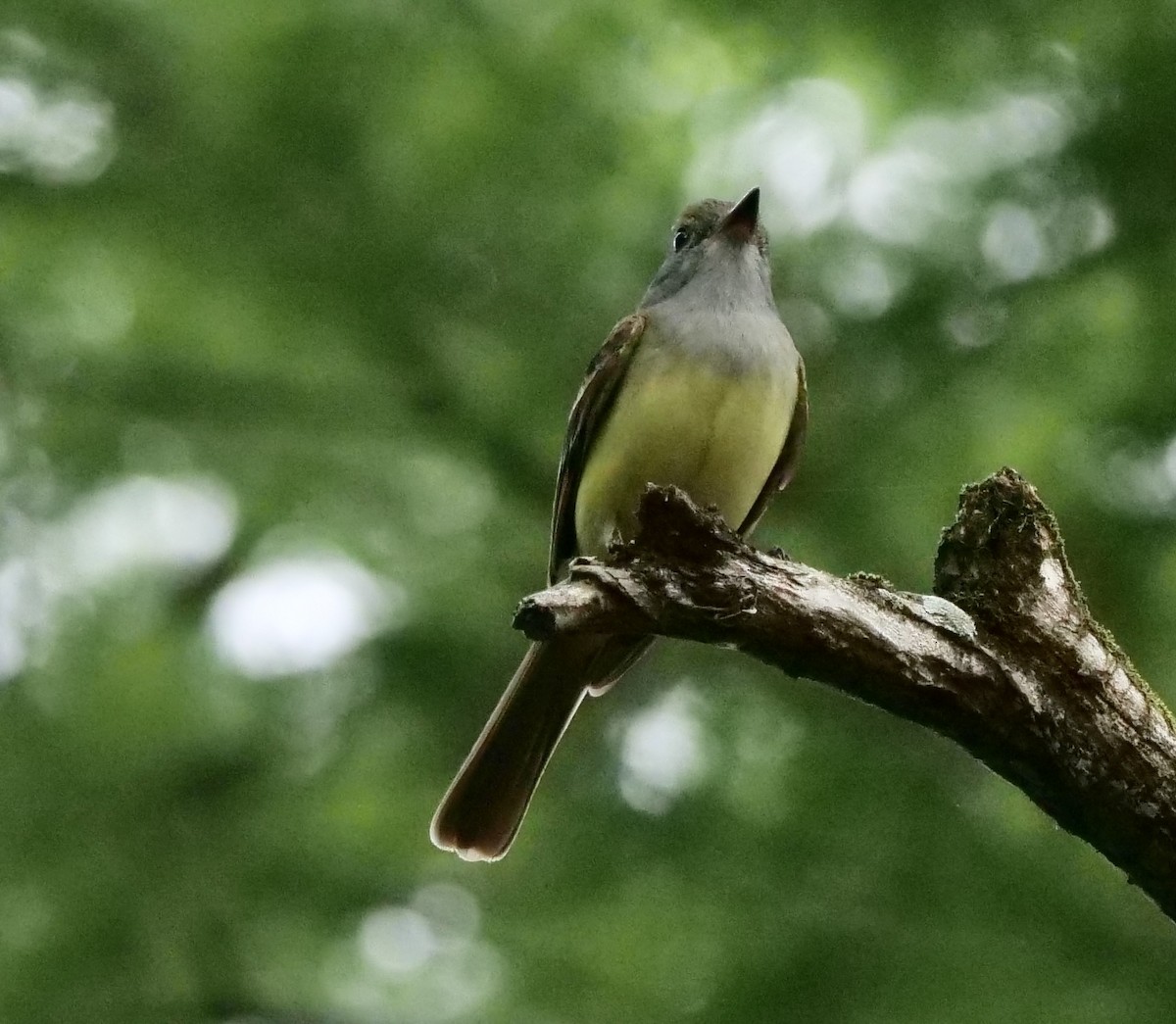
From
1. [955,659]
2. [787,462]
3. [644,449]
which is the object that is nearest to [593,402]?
[644,449]

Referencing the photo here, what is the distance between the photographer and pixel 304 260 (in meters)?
5.52

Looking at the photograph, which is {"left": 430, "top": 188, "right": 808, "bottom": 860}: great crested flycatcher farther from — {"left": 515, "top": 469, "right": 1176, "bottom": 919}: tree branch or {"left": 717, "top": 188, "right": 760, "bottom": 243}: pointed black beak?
{"left": 515, "top": 469, "right": 1176, "bottom": 919}: tree branch

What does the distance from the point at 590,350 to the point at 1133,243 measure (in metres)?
1.86

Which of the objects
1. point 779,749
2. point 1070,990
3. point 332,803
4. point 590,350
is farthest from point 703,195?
point 1070,990

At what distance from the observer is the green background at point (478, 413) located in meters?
5.21

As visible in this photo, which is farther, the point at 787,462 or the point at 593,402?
the point at 787,462

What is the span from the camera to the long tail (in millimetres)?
4504

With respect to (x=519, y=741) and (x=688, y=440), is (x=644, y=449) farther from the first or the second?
(x=519, y=741)

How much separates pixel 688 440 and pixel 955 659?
133 cm

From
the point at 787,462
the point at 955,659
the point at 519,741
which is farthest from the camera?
the point at 787,462

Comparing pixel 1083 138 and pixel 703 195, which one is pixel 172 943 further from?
pixel 1083 138

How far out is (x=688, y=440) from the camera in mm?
4328

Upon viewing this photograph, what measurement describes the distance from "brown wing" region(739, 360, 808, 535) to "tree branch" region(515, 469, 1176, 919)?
5.46 feet

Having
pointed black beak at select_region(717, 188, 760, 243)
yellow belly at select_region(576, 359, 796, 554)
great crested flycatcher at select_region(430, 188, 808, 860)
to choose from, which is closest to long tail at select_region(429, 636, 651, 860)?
great crested flycatcher at select_region(430, 188, 808, 860)
